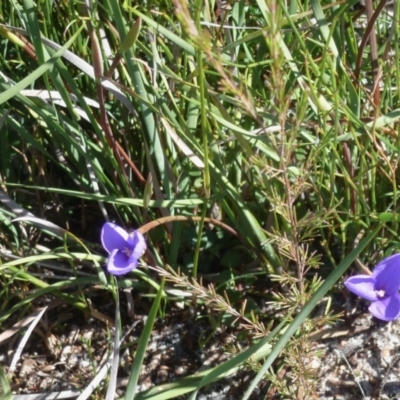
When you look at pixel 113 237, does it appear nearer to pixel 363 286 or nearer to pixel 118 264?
pixel 118 264

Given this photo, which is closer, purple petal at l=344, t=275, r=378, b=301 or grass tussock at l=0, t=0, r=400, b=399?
purple petal at l=344, t=275, r=378, b=301

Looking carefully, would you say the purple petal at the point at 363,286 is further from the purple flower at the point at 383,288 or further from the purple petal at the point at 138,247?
the purple petal at the point at 138,247

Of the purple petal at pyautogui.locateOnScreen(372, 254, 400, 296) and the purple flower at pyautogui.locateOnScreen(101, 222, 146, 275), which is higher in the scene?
the purple flower at pyautogui.locateOnScreen(101, 222, 146, 275)

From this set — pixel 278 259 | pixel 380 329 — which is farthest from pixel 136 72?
pixel 380 329

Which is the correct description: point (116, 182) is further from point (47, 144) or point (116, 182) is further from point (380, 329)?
point (380, 329)

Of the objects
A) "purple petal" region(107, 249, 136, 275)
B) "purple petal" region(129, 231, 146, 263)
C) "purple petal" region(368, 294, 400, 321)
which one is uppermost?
"purple petal" region(129, 231, 146, 263)

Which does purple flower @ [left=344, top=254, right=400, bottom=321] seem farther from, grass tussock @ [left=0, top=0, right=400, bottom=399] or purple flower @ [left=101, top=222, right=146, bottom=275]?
purple flower @ [left=101, top=222, right=146, bottom=275]

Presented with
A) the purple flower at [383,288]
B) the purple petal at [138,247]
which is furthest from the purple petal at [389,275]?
the purple petal at [138,247]

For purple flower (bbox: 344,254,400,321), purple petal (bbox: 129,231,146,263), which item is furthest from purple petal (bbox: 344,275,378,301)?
purple petal (bbox: 129,231,146,263)

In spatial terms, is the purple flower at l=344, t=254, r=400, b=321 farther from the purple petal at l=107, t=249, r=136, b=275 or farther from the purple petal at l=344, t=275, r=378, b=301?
the purple petal at l=107, t=249, r=136, b=275
